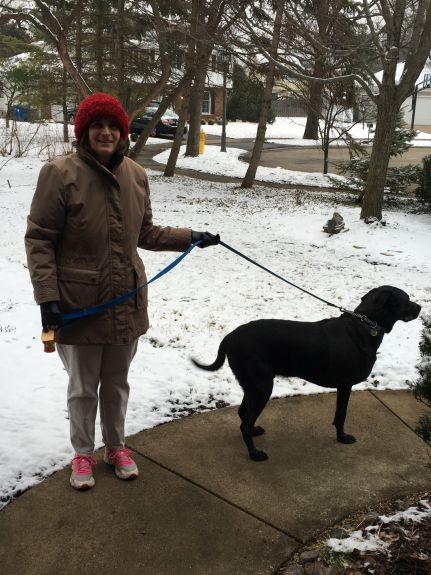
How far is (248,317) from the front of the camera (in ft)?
18.6

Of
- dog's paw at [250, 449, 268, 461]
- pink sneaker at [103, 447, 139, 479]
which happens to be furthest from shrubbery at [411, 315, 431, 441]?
pink sneaker at [103, 447, 139, 479]

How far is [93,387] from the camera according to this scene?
9.34 ft

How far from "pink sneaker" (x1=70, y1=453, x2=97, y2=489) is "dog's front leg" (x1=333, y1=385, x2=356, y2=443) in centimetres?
154

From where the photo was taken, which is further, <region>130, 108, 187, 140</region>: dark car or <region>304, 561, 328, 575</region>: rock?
<region>130, 108, 187, 140</region>: dark car

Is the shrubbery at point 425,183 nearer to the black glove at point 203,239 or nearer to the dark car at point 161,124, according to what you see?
the black glove at point 203,239

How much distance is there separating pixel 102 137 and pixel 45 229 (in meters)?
0.52

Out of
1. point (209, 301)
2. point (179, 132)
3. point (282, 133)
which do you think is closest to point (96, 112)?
point (209, 301)

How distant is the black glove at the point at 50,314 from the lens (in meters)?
2.52

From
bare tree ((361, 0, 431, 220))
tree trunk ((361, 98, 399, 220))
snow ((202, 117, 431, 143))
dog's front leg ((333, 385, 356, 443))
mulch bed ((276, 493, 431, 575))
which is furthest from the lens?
snow ((202, 117, 431, 143))

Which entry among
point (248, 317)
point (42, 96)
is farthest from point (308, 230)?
point (42, 96)

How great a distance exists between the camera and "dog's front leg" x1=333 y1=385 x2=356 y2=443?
3.38 metres

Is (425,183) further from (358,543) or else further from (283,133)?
(283,133)

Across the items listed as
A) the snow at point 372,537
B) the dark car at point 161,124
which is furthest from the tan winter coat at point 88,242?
the dark car at point 161,124

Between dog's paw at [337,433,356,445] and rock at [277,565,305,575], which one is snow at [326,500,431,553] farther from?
dog's paw at [337,433,356,445]
